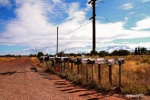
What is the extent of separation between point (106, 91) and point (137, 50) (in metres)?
119

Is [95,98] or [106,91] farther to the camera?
[106,91]

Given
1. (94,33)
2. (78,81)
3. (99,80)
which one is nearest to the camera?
(99,80)

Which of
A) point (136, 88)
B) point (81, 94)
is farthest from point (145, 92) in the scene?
point (81, 94)

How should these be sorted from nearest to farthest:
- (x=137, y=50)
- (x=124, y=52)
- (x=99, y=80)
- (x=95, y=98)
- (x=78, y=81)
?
(x=95, y=98) → (x=99, y=80) → (x=78, y=81) → (x=124, y=52) → (x=137, y=50)

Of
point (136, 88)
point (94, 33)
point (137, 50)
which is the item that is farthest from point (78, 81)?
point (137, 50)

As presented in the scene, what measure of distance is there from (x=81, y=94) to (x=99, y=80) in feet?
7.26

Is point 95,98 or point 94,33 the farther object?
point 94,33

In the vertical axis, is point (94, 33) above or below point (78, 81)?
above

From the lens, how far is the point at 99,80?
12281 mm

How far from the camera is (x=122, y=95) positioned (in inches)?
392

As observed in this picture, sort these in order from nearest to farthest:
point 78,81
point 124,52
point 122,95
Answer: point 122,95
point 78,81
point 124,52

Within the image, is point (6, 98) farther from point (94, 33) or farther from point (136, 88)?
point (94, 33)

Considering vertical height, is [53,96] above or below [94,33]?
below

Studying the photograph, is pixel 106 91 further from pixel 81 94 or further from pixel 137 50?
pixel 137 50
